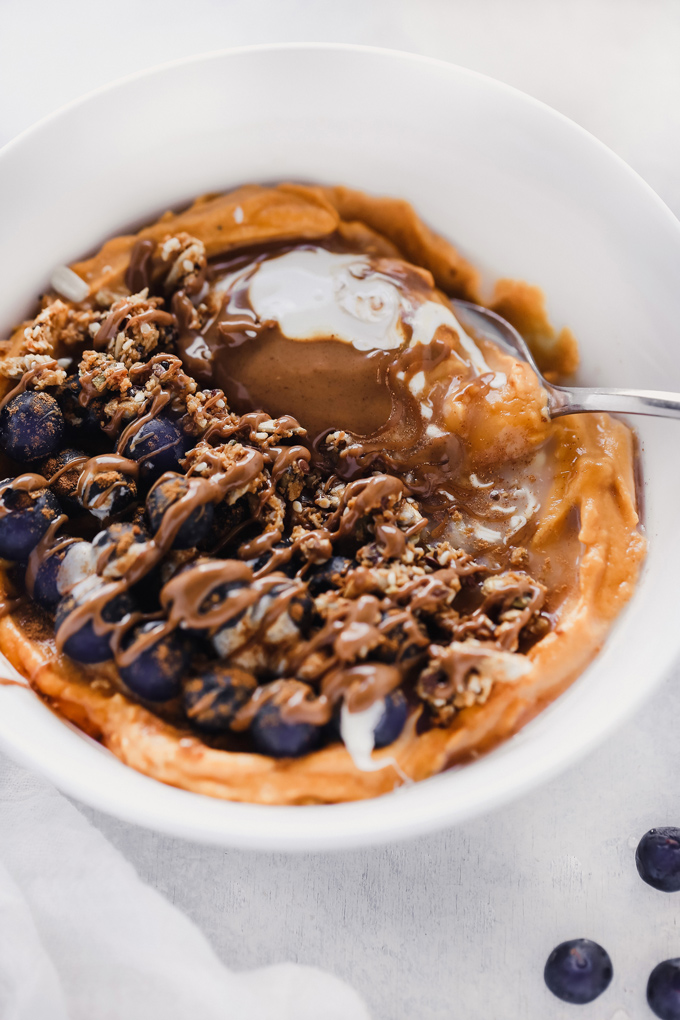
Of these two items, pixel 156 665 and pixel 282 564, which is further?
pixel 282 564

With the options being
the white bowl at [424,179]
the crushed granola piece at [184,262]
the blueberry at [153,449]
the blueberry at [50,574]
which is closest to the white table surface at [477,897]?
the white bowl at [424,179]

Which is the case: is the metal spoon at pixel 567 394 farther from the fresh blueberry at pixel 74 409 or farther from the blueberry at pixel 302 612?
the fresh blueberry at pixel 74 409

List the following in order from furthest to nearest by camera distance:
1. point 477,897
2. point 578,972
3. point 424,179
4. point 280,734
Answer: point 424,179 < point 477,897 < point 578,972 < point 280,734

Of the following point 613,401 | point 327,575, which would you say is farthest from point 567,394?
point 327,575

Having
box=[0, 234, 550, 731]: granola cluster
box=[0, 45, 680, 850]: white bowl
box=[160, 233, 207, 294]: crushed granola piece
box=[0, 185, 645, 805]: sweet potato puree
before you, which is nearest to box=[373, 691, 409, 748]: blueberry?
box=[0, 234, 550, 731]: granola cluster

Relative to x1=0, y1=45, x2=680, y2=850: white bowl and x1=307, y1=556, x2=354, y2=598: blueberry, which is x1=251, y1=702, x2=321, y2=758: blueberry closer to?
x1=307, y1=556, x2=354, y2=598: blueberry

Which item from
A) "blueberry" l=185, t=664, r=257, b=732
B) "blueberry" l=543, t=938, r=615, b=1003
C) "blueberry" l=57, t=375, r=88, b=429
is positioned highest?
"blueberry" l=57, t=375, r=88, b=429

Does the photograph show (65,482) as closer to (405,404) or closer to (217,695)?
(217,695)
